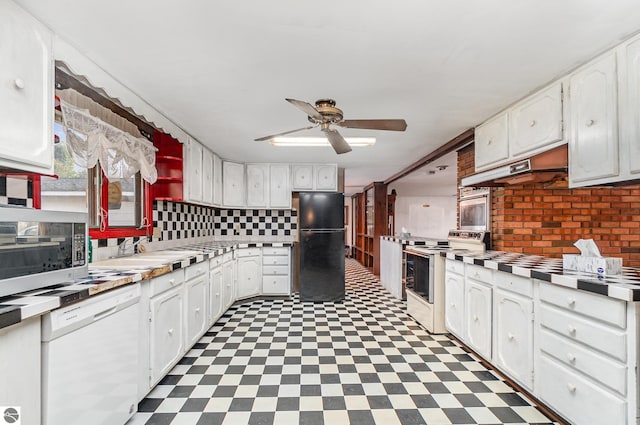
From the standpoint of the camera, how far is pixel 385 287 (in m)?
5.71

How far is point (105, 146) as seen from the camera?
2.44 metres

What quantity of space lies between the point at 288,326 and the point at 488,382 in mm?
2077

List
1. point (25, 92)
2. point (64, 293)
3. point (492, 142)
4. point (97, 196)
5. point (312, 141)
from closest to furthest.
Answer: point (64, 293)
point (25, 92)
point (97, 196)
point (492, 142)
point (312, 141)

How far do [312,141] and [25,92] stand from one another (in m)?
2.80

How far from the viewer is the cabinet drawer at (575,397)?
1544mm

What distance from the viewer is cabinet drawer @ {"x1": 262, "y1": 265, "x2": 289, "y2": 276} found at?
497 cm

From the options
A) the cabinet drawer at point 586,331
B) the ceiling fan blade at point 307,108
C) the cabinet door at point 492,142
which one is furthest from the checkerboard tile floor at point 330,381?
the ceiling fan blade at point 307,108

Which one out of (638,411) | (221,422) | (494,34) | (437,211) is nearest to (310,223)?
(221,422)

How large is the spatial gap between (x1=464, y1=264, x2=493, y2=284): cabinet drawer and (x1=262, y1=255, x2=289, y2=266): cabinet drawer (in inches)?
109

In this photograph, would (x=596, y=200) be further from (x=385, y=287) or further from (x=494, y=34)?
(x=385, y=287)

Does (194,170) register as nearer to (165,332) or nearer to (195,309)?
(195,309)

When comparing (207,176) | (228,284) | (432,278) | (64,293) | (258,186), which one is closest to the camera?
(64,293)

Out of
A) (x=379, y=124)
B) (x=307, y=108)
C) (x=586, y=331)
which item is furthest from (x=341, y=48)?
(x=586, y=331)

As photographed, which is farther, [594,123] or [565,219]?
[565,219]
